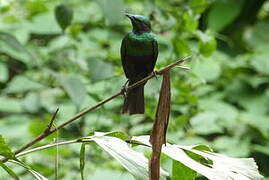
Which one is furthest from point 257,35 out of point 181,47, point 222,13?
point 181,47

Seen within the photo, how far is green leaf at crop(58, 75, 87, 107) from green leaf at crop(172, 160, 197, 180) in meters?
0.86

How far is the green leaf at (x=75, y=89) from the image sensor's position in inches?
74.3

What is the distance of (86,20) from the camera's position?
353 centimetres

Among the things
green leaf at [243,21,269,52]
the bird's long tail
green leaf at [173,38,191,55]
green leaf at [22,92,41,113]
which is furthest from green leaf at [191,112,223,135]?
the bird's long tail

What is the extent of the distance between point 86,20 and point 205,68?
768 millimetres

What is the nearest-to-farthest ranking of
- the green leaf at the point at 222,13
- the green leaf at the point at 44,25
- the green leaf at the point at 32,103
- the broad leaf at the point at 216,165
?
the broad leaf at the point at 216,165
the green leaf at the point at 32,103
the green leaf at the point at 44,25
the green leaf at the point at 222,13

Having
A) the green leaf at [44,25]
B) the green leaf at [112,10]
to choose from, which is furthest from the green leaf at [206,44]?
the green leaf at [44,25]

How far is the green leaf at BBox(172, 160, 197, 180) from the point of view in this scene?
1.04 meters

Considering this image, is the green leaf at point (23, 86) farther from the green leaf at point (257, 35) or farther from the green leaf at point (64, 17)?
the green leaf at point (257, 35)

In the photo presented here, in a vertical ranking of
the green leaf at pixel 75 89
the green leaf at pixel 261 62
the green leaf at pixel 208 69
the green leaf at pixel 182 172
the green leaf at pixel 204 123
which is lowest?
the green leaf at pixel 204 123

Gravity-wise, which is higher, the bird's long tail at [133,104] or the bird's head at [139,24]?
the bird's head at [139,24]

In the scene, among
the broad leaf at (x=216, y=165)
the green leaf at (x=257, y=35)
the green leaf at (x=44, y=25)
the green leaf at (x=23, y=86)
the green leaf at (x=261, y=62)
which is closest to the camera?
the broad leaf at (x=216, y=165)

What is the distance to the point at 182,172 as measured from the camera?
1.04 meters

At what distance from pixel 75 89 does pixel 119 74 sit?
0.53 ft
